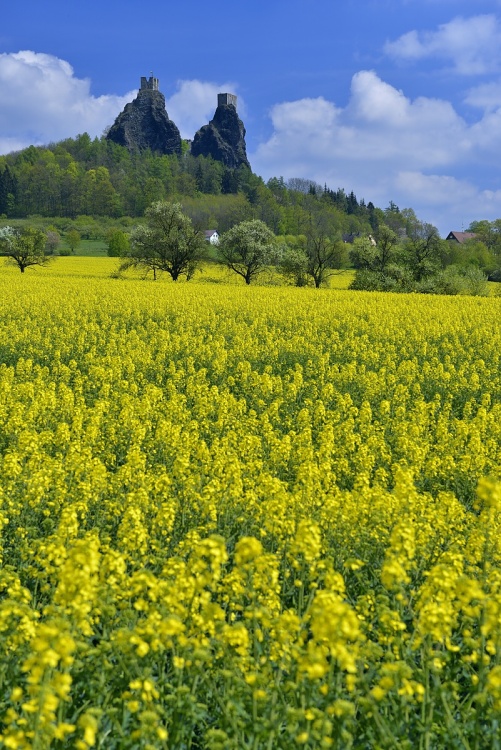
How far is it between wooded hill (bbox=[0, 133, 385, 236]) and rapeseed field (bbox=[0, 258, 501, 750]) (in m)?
94.9

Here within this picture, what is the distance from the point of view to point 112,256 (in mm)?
82875

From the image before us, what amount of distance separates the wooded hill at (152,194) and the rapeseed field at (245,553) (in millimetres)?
94872

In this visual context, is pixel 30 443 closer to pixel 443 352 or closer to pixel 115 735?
pixel 115 735

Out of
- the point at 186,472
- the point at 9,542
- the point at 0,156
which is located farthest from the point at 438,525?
the point at 0,156

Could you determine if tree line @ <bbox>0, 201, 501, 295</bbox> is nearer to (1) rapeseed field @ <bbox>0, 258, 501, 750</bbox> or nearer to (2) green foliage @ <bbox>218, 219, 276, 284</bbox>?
(2) green foliage @ <bbox>218, 219, 276, 284</bbox>

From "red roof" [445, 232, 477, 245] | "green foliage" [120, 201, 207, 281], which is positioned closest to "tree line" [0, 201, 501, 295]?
"green foliage" [120, 201, 207, 281]

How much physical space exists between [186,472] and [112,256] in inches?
3132

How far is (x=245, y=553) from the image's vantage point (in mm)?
3248

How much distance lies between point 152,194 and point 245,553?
145 meters

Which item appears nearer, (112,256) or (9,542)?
(9,542)

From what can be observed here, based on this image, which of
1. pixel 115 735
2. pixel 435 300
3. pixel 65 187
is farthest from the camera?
pixel 65 187

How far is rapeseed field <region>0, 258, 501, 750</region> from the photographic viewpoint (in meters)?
→ 3.22

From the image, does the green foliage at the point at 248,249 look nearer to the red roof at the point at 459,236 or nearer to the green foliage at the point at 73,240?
the green foliage at the point at 73,240

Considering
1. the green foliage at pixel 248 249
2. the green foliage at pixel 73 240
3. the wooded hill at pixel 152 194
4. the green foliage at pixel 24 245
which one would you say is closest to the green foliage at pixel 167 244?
the green foliage at pixel 248 249
